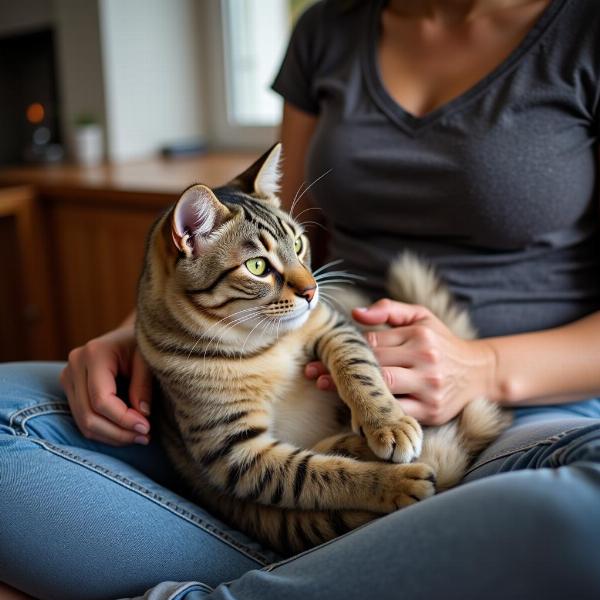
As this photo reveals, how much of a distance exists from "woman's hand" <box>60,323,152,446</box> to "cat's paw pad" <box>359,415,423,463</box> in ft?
1.01

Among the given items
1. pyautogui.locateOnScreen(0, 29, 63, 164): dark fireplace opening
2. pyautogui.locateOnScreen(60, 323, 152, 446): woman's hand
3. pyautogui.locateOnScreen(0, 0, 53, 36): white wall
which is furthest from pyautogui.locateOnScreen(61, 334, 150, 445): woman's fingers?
pyautogui.locateOnScreen(0, 0, 53, 36): white wall

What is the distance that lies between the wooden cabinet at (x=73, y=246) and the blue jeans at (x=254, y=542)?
84cm

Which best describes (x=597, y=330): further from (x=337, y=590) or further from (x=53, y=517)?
(x=53, y=517)

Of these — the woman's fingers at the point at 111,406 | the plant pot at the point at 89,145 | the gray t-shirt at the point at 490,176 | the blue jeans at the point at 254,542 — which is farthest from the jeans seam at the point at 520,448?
the plant pot at the point at 89,145

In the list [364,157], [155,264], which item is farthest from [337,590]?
[364,157]

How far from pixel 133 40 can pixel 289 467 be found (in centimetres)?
184

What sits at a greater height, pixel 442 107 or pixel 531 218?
pixel 442 107

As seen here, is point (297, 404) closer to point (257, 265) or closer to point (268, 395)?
point (268, 395)

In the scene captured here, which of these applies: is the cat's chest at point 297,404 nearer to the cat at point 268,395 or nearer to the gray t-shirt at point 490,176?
the cat at point 268,395

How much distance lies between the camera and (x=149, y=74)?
7.48ft

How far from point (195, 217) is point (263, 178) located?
20 centimetres

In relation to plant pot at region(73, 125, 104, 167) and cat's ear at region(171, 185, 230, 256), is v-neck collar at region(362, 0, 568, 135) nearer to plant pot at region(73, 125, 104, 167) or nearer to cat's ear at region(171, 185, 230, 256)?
cat's ear at region(171, 185, 230, 256)

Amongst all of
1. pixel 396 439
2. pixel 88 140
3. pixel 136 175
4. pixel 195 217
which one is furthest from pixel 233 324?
pixel 88 140

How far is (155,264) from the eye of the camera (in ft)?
2.99
